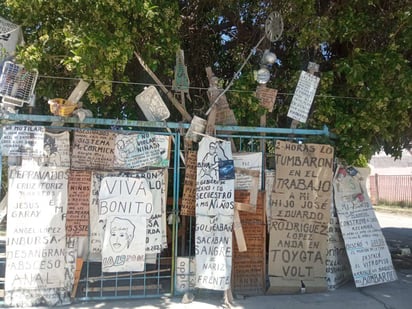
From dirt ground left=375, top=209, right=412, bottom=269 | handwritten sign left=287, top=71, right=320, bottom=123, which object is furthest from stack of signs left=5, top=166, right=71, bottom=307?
dirt ground left=375, top=209, right=412, bottom=269

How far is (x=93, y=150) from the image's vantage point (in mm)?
6039

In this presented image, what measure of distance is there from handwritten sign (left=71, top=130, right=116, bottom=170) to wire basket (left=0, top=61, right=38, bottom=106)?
2.70ft

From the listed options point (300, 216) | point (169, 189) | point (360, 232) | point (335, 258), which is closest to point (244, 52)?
point (169, 189)

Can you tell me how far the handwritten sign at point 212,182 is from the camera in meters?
6.15

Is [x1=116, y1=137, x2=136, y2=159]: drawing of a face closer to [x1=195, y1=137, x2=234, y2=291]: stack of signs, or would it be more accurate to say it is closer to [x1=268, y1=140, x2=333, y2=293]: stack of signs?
[x1=195, y1=137, x2=234, y2=291]: stack of signs

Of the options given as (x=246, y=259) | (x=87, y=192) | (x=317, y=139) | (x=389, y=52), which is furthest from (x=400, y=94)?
(x=87, y=192)

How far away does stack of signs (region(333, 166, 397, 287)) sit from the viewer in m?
6.78

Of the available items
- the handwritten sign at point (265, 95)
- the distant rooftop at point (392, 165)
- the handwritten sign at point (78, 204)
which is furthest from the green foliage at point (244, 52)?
the distant rooftop at point (392, 165)

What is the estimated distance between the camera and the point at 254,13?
770 centimetres

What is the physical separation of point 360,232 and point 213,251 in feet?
7.76

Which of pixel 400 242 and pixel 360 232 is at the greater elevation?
pixel 360 232

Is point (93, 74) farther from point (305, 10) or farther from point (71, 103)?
point (305, 10)

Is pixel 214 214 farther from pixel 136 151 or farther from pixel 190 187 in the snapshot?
pixel 136 151

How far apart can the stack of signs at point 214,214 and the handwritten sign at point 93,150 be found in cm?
119
